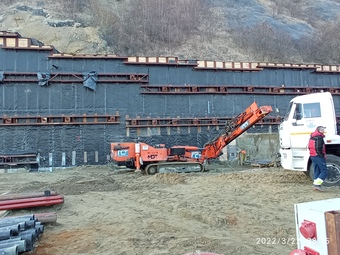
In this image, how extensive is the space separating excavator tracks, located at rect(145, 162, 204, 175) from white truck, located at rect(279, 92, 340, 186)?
5273 millimetres

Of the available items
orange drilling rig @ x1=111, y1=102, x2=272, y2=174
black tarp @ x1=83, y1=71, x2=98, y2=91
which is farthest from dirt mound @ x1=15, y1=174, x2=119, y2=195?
black tarp @ x1=83, y1=71, x2=98, y2=91

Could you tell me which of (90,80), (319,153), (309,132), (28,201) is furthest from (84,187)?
(90,80)

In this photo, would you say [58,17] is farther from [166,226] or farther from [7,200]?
[166,226]

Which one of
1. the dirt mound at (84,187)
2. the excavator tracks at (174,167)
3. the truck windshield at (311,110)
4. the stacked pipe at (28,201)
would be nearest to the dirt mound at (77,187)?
the dirt mound at (84,187)

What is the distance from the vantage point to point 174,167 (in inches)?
547

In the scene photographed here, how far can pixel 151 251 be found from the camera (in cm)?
412

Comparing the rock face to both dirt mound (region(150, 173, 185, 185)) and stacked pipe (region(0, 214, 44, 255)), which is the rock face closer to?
dirt mound (region(150, 173, 185, 185))

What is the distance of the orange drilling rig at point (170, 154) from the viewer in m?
13.3

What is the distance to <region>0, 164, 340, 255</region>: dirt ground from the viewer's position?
4.37m

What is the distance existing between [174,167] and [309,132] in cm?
654

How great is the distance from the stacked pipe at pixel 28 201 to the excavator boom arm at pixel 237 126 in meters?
8.71

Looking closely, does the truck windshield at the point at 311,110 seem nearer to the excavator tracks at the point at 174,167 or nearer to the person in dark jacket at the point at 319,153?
the person in dark jacket at the point at 319,153

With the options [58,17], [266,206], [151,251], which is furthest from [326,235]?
[58,17]

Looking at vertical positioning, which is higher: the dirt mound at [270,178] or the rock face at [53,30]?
the rock face at [53,30]
